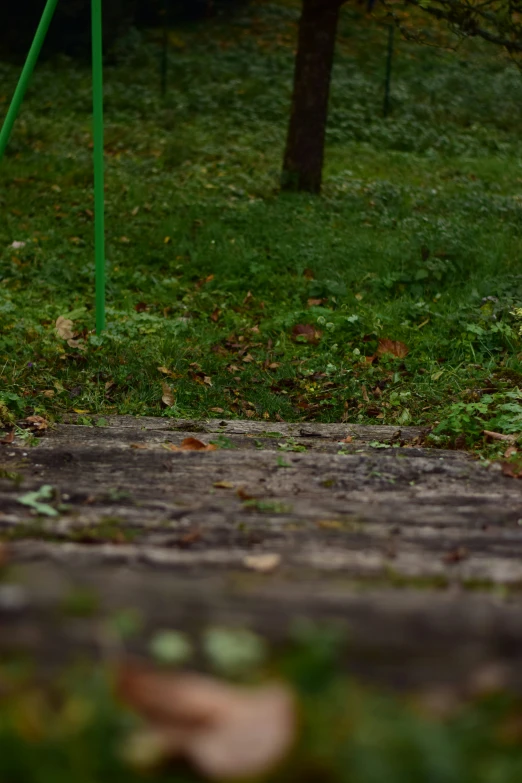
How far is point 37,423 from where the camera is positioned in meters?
3.50

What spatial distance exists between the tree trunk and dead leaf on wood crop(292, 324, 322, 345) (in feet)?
12.6

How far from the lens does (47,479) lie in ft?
8.28

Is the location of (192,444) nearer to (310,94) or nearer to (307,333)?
(307,333)

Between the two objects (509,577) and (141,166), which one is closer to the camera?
(509,577)

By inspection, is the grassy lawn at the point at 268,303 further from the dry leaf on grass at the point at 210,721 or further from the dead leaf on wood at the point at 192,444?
the dead leaf on wood at the point at 192,444

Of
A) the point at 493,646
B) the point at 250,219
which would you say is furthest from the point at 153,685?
the point at 250,219

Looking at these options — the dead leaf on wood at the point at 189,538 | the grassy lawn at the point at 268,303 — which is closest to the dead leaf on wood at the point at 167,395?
the grassy lawn at the point at 268,303

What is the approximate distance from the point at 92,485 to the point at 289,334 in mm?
3206

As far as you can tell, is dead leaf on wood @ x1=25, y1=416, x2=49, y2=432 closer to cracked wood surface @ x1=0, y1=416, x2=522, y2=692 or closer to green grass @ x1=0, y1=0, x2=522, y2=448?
cracked wood surface @ x1=0, y1=416, x2=522, y2=692

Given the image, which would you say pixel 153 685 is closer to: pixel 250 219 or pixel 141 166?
pixel 250 219

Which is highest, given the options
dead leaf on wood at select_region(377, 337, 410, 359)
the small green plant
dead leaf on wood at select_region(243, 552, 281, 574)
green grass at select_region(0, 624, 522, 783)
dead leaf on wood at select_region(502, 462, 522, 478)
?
green grass at select_region(0, 624, 522, 783)

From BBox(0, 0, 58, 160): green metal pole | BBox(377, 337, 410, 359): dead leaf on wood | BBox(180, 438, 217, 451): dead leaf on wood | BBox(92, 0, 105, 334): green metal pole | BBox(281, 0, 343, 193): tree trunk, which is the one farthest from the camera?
BBox(281, 0, 343, 193): tree trunk

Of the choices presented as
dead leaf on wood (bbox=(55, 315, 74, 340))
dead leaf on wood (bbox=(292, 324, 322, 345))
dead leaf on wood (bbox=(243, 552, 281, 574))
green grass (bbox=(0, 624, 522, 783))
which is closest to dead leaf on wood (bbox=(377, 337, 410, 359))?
dead leaf on wood (bbox=(292, 324, 322, 345))

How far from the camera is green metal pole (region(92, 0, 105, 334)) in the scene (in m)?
4.40
